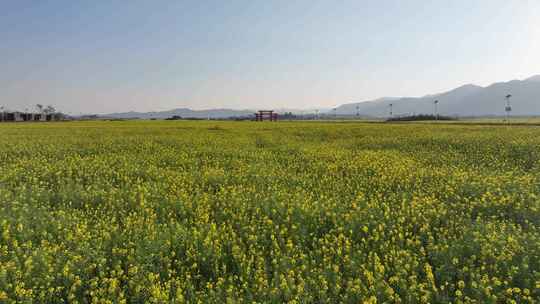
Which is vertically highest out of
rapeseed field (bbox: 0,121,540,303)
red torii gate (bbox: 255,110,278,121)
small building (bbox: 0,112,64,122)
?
small building (bbox: 0,112,64,122)

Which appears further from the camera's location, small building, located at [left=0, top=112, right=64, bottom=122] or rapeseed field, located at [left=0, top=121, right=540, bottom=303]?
small building, located at [left=0, top=112, right=64, bottom=122]

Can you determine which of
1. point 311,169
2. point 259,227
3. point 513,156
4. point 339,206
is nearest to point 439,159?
point 513,156

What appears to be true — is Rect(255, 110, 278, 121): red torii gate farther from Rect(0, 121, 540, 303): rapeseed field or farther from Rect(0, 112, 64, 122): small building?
Rect(0, 121, 540, 303): rapeseed field

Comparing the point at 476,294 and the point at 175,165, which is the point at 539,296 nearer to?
the point at 476,294

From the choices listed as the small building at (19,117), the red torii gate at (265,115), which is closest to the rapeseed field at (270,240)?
the red torii gate at (265,115)

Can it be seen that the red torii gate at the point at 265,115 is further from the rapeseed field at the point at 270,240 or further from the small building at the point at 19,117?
the rapeseed field at the point at 270,240

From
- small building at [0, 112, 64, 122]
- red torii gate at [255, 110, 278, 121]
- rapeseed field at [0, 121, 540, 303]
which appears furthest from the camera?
small building at [0, 112, 64, 122]

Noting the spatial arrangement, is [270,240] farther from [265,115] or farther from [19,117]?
[19,117]

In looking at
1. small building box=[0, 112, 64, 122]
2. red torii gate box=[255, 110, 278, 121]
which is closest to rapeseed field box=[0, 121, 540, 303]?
red torii gate box=[255, 110, 278, 121]

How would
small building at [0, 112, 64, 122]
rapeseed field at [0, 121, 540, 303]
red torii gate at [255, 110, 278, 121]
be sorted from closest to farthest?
rapeseed field at [0, 121, 540, 303] < red torii gate at [255, 110, 278, 121] < small building at [0, 112, 64, 122]

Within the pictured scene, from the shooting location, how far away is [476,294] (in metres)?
4.01

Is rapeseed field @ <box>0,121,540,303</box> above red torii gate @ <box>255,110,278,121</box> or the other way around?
the other way around

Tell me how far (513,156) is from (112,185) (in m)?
16.1

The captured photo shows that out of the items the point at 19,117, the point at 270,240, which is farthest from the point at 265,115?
the point at 270,240
